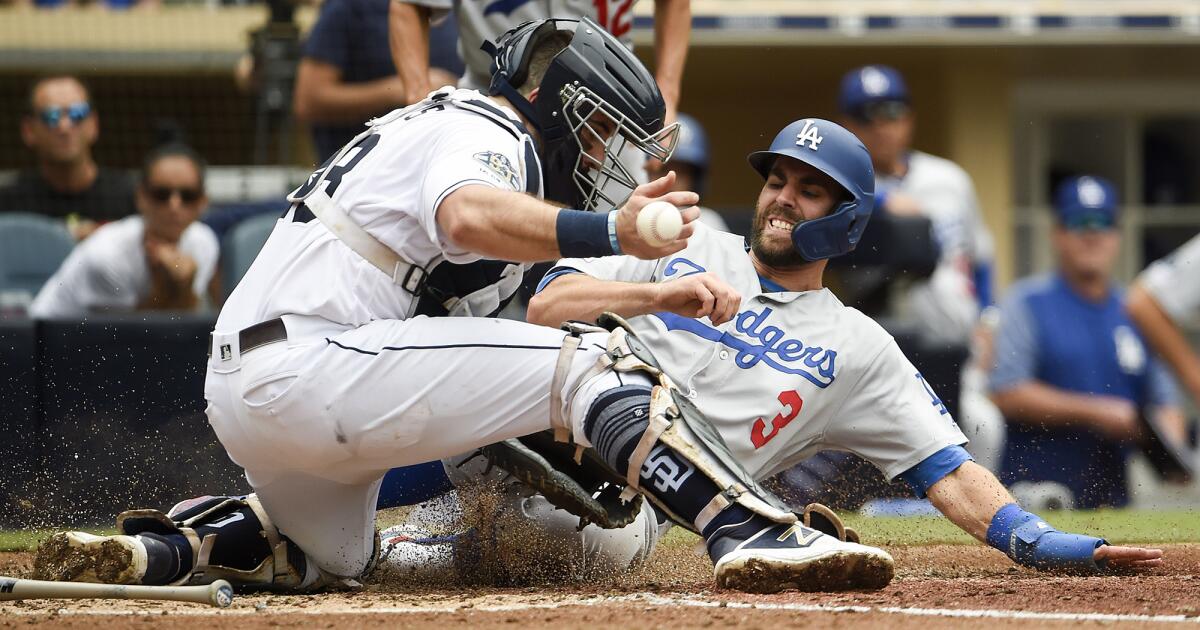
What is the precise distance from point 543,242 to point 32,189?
607 centimetres

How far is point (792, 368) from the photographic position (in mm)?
4598

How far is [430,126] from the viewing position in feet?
12.7

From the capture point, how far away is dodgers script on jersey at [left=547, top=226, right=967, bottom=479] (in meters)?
4.57

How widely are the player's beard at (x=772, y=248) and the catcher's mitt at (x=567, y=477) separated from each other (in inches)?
35.7

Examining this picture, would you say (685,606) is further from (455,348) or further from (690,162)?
(690,162)

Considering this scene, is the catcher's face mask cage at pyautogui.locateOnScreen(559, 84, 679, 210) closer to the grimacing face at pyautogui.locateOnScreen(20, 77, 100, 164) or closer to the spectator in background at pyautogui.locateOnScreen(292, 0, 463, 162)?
the spectator in background at pyautogui.locateOnScreen(292, 0, 463, 162)

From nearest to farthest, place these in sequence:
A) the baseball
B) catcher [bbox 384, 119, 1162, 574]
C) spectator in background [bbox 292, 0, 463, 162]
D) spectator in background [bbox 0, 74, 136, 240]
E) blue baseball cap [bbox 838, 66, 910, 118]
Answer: the baseball → catcher [bbox 384, 119, 1162, 574] → spectator in background [bbox 292, 0, 463, 162] → blue baseball cap [bbox 838, 66, 910, 118] → spectator in background [bbox 0, 74, 136, 240]

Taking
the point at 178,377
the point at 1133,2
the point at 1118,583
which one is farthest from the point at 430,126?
the point at 1133,2

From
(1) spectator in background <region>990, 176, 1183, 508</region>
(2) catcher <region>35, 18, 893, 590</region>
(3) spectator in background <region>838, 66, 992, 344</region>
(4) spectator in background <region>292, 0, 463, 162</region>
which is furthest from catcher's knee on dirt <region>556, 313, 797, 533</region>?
(1) spectator in background <region>990, 176, 1183, 508</region>

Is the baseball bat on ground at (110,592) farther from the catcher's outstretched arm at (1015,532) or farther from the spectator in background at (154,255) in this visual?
the spectator in background at (154,255)

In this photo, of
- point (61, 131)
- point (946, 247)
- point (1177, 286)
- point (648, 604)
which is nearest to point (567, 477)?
point (648, 604)

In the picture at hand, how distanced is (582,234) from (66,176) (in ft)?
19.5

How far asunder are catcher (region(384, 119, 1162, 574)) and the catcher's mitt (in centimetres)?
18

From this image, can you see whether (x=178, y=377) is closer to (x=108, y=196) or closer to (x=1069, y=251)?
(x=108, y=196)
